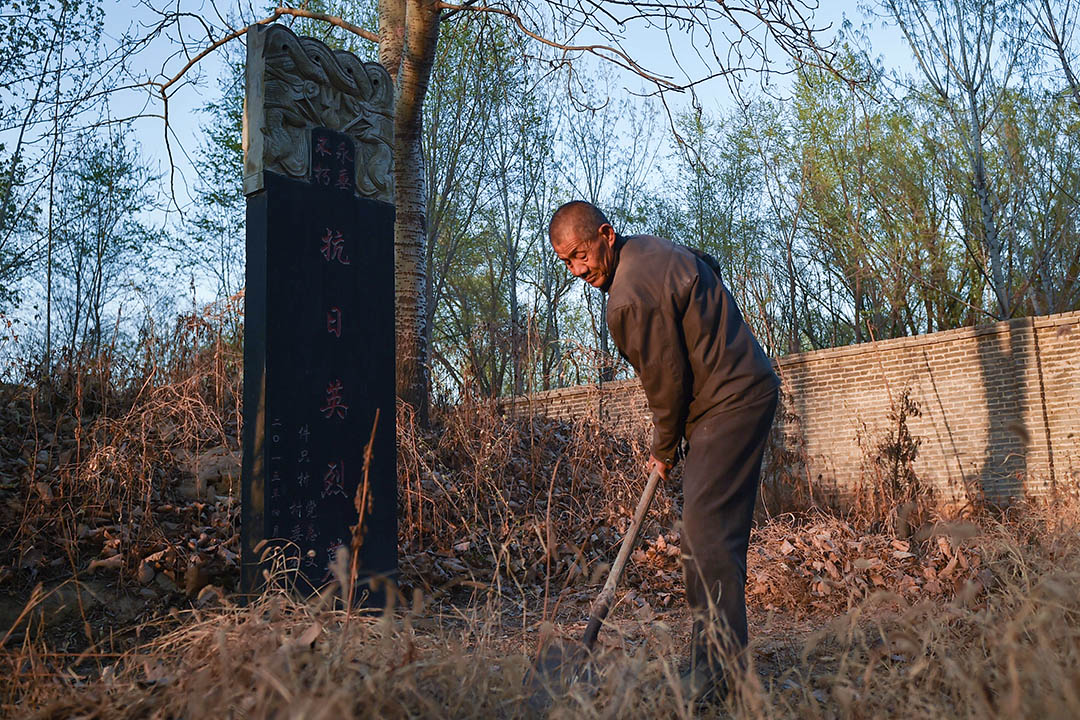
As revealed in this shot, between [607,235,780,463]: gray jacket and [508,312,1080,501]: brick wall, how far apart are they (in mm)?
5675

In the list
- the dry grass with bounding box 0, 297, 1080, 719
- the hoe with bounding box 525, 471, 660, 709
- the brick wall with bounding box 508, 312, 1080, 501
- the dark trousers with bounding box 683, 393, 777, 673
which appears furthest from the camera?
the brick wall with bounding box 508, 312, 1080, 501

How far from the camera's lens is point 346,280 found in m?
4.94

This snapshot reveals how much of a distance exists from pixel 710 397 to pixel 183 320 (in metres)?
5.78

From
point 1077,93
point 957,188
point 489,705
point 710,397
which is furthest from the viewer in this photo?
point 957,188

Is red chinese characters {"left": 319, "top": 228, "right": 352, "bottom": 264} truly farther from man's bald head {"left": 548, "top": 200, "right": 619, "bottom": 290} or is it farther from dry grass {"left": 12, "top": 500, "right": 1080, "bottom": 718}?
dry grass {"left": 12, "top": 500, "right": 1080, "bottom": 718}

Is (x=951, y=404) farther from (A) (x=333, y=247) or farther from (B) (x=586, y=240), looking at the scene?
(B) (x=586, y=240)

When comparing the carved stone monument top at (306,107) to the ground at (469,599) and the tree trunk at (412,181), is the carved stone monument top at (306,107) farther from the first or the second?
the tree trunk at (412,181)

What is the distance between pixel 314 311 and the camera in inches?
187

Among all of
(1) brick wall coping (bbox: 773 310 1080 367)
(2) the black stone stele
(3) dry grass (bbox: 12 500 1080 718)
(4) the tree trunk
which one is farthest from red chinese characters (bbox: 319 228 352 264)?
(1) brick wall coping (bbox: 773 310 1080 367)

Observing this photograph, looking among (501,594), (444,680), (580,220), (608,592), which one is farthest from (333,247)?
(444,680)

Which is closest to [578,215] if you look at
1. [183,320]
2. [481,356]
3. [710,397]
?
[710,397]

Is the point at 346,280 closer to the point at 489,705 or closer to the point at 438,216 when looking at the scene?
the point at 489,705

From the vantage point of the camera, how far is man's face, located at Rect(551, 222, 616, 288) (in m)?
3.39

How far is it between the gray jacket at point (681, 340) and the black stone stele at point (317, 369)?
205 centimetres
